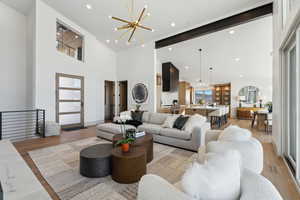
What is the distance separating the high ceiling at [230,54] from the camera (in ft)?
17.3

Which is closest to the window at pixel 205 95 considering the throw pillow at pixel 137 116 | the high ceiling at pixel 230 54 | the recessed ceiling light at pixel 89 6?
the high ceiling at pixel 230 54

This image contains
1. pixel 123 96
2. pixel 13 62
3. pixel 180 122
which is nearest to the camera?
pixel 180 122

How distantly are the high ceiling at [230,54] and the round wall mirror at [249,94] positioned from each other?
2.24ft

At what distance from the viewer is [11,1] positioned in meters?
4.92

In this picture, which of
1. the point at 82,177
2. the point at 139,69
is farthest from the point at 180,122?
the point at 139,69

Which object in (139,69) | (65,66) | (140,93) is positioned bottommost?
(140,93)

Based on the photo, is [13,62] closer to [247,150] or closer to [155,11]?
[155,11]

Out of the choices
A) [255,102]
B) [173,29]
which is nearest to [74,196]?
[173,29]

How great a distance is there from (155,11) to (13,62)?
5.45 meters

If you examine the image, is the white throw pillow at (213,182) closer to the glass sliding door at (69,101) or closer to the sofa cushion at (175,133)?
the sofa cushion at (175,133)

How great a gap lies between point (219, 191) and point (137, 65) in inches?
264

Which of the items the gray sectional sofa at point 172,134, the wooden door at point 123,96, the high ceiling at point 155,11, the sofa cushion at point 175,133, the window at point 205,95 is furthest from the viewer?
the window at point 205,95

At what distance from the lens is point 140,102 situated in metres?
A: 6.91

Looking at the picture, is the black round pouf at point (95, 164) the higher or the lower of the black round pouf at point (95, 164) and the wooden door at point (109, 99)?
the lower
